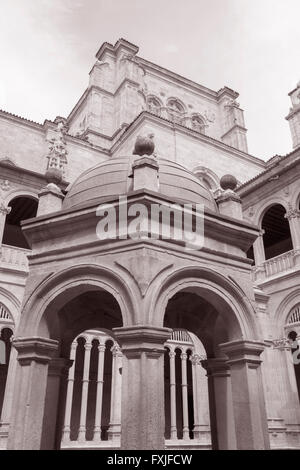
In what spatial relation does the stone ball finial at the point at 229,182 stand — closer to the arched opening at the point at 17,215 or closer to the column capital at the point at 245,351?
the column capital at the point at 245,351

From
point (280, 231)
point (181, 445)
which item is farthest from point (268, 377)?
point (280, 231)

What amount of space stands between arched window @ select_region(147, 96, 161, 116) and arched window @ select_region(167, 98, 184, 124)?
86cm

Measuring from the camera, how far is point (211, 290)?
13.4ft

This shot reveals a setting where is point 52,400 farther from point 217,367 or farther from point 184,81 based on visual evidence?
point 184,81

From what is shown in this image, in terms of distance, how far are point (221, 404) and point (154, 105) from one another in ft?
90.0

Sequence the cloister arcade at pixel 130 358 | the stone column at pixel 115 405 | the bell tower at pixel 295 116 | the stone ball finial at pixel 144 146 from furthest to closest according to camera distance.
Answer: the bell tower at pixel 295 116, the stone column at pixel 115 405, the stone ball finial at pixel 144 146, the cloister arcade at pixel 130 358

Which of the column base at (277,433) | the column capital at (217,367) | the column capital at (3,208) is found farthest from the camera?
the column capital at (3,208)

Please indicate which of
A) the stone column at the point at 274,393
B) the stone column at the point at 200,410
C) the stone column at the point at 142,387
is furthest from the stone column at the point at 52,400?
the stone column at the point at 200,410

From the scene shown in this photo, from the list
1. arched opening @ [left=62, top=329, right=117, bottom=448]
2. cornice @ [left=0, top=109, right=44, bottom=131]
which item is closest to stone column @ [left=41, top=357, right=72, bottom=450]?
arched opening @ [left=62, top=329, right=117, bottom=448]

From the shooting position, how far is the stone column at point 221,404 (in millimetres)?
4512

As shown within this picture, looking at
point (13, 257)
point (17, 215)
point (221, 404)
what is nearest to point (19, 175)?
point (17, 215)

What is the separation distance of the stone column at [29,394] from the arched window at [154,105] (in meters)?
27.1

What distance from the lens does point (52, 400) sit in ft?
14.8

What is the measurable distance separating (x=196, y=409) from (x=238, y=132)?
21.1 m
